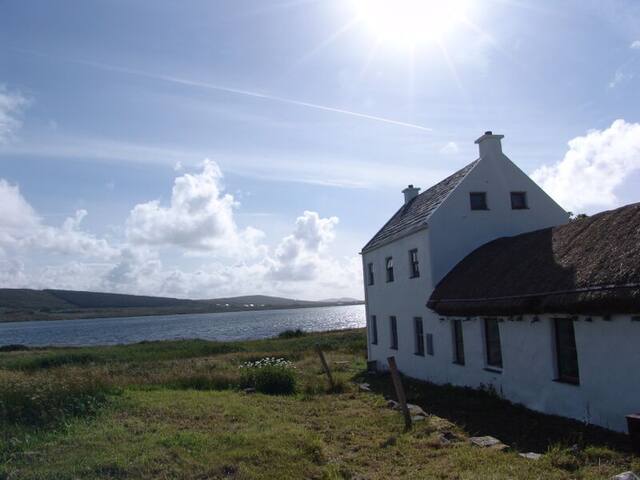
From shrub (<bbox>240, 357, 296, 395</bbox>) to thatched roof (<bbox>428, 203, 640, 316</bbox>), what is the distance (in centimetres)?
533

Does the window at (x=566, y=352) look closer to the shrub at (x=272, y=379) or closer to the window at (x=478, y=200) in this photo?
the window at (x=478, y=200)

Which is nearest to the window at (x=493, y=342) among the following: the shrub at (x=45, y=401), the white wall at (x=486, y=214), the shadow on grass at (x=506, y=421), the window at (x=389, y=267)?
the shadow on grass at (x=506, y=421)

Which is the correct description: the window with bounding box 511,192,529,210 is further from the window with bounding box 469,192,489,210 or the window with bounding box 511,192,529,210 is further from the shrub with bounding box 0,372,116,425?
the shrub with bounding box 0,372,116,425

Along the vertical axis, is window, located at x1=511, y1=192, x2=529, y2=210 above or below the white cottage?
above

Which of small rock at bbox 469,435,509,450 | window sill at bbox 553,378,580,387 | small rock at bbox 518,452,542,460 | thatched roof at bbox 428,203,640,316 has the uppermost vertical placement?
thatched roof at bbox 428,203,640,316

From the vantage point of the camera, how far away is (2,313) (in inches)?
7229

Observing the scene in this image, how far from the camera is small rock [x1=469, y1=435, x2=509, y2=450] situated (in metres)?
9.67

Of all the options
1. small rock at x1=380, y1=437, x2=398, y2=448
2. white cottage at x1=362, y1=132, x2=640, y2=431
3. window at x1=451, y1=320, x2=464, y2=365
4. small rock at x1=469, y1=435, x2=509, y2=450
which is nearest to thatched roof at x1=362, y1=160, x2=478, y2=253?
white cottage at x1=362, y1=132, x2=640, y2=431

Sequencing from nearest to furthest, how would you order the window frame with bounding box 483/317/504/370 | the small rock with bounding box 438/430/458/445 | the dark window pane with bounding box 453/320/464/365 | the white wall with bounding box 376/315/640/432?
the white wall with bounding box 376/315/640/432, the small rock with bounding box 438/430/458/445, the window frame with bounding box 483/317/504/370, the dark window pane with bounding box 453/320/464/365

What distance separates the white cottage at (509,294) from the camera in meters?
10.6

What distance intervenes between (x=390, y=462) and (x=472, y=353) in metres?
7.49

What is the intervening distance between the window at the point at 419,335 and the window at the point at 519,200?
5.53m

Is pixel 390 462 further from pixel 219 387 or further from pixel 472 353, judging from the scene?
pixel 219 387

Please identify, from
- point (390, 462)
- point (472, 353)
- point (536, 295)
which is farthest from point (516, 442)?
point (472, 353)
